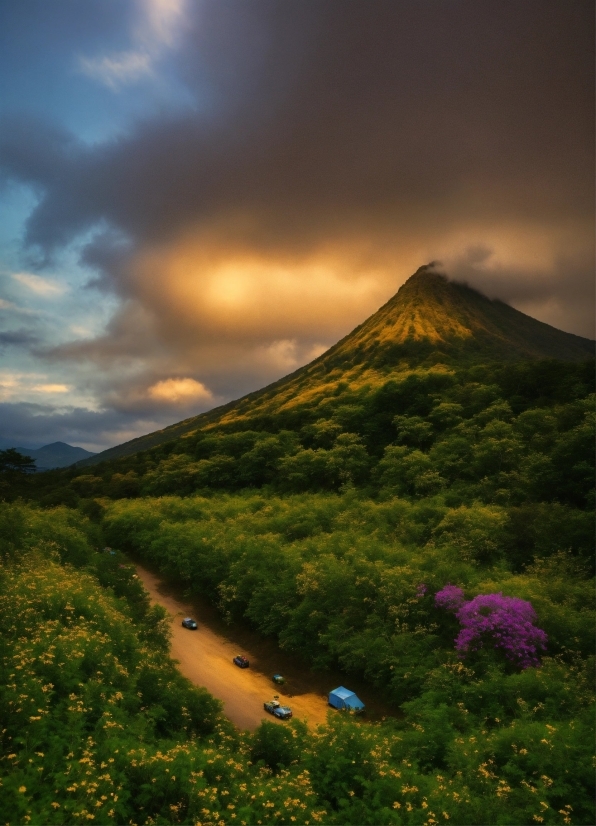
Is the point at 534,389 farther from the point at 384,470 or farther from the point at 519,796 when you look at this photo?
the point at 519,796

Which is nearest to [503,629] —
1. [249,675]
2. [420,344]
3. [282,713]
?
[282,713]

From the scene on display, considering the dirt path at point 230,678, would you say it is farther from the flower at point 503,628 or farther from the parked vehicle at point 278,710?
the flower at point 503,628

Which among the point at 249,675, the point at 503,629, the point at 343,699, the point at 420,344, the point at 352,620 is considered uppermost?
the point at 420,344

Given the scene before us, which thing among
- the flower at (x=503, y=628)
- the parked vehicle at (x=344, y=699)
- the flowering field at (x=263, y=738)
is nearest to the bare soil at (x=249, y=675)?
the parked vehicle at (x=344, y=699)

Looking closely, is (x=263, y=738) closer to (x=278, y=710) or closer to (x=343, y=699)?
(x=278, y=710)

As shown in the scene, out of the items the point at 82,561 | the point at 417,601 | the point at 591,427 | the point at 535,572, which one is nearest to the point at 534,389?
the point at 591,427
